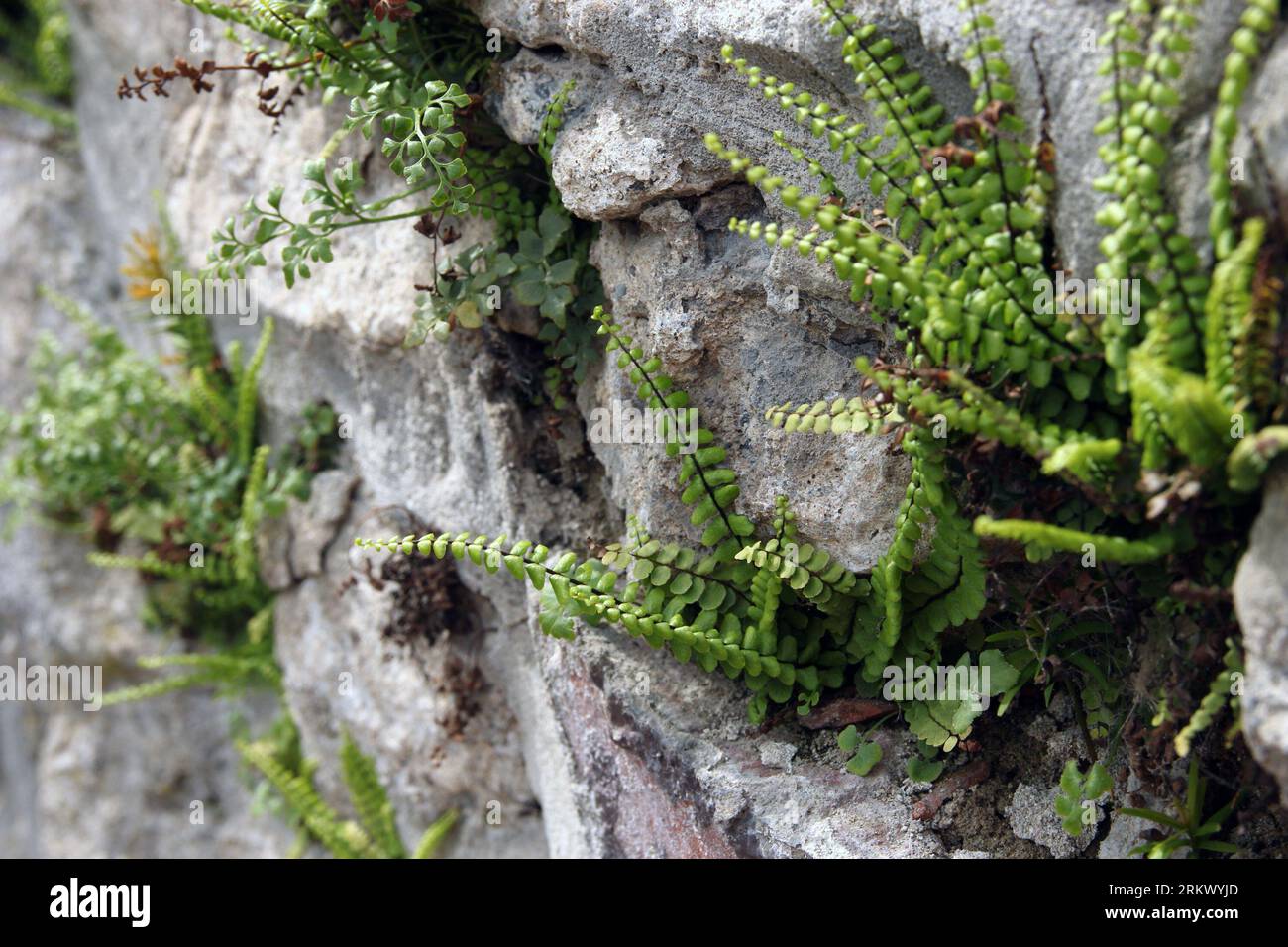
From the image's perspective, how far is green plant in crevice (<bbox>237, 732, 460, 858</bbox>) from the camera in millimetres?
4957

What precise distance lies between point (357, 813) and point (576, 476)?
239 centimetres

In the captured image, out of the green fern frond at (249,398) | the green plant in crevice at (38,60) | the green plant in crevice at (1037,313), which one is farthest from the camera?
the green plant in crevice at (38,60)

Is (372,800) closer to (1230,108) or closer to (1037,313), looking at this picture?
(1037,313)

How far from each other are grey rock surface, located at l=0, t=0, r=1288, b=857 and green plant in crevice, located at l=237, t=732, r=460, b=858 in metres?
0.09

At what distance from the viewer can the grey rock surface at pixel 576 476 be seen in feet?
10.1

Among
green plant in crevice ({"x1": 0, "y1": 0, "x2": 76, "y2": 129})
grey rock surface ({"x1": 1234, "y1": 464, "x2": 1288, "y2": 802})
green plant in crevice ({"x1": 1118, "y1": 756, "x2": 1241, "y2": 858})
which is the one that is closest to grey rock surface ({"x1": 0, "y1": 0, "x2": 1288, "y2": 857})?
grey rock surface ({"x1": 1234, "y1": 464, "x2": 1288, "y2": 802})

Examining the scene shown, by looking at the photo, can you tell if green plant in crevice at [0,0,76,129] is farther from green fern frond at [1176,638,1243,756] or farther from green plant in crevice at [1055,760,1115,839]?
green fern frond at [1176,638,1243,756]

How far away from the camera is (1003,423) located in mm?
2609

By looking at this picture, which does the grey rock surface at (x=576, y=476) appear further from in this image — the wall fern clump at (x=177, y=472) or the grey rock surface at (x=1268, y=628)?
the wall fern clump at (x=177, y=472)

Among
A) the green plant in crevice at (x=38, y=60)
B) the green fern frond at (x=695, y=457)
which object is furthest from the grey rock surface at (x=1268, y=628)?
the green plant in crevice at (x=38, y=60)

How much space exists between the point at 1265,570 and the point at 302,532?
159 inches

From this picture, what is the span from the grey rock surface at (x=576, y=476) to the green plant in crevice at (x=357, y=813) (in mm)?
94

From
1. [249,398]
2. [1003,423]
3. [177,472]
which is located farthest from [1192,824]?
[177,472]

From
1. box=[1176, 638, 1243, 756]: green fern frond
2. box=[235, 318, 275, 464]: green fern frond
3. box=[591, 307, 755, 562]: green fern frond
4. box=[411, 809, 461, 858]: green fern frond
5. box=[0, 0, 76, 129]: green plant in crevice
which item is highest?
box=[0, 0, 76, 129]: green plant in crevice
